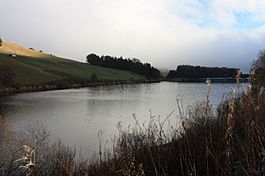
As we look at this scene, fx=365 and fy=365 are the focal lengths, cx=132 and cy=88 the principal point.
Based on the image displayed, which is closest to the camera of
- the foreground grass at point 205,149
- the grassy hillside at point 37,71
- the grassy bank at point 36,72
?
the foreground grass at point 205,149

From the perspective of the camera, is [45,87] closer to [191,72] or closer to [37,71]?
[37,71]

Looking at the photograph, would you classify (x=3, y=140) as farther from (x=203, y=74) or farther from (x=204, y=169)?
(x=203, y=74)

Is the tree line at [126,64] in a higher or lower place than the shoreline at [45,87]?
higher

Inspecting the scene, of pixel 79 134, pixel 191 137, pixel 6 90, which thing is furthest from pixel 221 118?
pixel 6 90

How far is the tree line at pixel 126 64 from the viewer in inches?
6398

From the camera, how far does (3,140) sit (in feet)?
50.0

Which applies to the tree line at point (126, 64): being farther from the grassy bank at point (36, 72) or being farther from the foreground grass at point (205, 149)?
the foreground grass at point (205, 149)

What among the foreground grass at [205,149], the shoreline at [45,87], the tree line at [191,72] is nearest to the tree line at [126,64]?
the tree line at [191,72]

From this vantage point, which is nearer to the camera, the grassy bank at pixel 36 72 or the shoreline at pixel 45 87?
the shoreline at pixel 45 87

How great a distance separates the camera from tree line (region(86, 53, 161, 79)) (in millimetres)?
162500

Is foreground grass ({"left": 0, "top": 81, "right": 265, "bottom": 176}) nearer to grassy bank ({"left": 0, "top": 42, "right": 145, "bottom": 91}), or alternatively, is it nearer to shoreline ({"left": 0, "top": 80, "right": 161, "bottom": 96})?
shoreline ({"left": 0, "top": 80, "right": 161, "bottom": 96})

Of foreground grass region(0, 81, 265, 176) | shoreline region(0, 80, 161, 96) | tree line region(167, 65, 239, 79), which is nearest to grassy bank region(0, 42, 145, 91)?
shoreline region(0, 80, 161, 96)

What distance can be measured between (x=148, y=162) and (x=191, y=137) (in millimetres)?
1338

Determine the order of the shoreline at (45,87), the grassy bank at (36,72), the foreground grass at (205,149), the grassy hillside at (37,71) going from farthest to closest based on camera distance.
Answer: the grassy hillside at (37,71) < the grassy bank at (36,72) < the shoreline at (45,87) < the foreground grass at (205,149)
